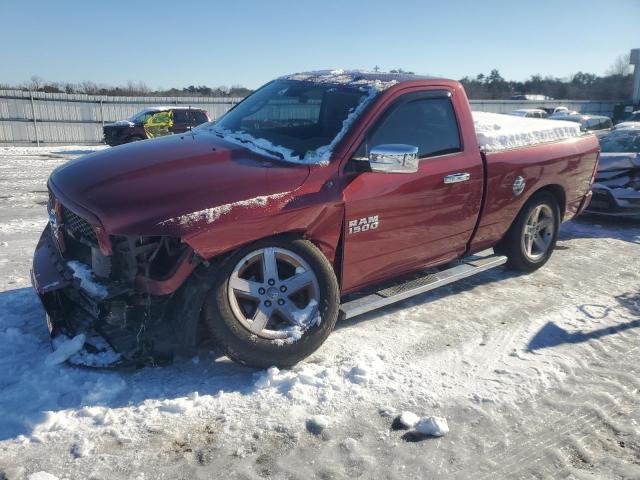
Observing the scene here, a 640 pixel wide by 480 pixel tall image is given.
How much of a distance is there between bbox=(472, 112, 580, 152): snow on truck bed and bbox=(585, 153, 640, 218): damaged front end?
86.6 inches

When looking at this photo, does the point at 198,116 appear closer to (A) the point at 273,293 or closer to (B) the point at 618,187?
(B) the point at 618,187

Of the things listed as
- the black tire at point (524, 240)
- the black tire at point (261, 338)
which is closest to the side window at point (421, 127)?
the black tire at point (261, 338)

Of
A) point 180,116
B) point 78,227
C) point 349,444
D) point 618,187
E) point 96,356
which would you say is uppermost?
point 180,116

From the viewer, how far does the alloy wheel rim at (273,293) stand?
10.3ft

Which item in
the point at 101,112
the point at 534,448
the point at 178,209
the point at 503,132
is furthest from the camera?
the point at 101,112

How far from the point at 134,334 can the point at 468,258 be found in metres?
3.04

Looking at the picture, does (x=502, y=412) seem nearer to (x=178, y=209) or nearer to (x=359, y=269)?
(x=359, y=269)

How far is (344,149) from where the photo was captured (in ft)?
11.6

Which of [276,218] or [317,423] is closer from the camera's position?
[317,423]

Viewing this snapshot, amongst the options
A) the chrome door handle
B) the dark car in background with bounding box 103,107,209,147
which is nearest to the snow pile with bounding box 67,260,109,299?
the chrome door handle

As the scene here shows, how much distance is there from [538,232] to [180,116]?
624 inches

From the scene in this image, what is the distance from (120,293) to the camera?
9.60ft

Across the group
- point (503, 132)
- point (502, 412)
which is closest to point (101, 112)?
point (503, 132)

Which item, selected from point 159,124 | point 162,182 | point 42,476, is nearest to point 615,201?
point 162,182
